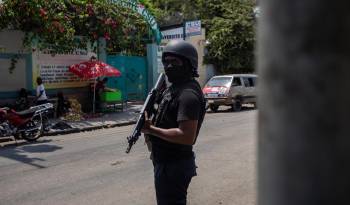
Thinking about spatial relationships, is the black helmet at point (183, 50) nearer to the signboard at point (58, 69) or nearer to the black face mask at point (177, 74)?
the black face mask at point (177, 74)

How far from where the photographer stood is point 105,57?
19.3m

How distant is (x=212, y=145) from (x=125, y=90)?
10930 mm

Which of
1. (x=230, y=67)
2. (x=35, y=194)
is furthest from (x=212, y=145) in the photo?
(x=230, y=67)

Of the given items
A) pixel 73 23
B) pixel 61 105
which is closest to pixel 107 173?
pixel 61 105

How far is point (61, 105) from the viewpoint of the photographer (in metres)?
16.5

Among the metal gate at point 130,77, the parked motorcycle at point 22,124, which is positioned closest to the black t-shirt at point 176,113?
the parked motorcycle at point 22,124

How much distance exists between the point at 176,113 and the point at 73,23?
15.1m

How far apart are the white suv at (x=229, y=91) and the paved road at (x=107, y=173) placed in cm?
838

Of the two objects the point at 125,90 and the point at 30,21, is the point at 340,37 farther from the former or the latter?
the point at 125,90

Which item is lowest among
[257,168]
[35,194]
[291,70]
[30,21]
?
[35,194]

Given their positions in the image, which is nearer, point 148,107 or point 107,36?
point 148,107

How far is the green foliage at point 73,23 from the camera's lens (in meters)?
14.5

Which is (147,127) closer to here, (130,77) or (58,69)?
(58,69)

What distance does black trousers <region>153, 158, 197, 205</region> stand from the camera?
3.07 metres
